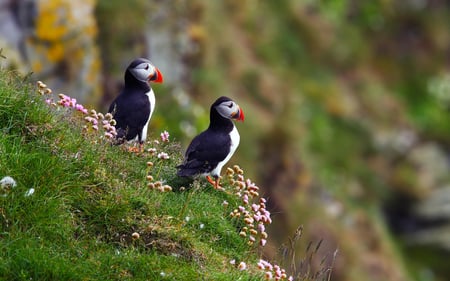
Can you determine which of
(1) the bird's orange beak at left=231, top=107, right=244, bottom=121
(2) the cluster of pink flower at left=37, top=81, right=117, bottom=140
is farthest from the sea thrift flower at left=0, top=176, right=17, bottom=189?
(1) the bird's orange beak at left=231, top=107, right=244, bottom=121

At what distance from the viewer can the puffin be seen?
8023 millimetres

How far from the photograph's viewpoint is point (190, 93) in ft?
58.4

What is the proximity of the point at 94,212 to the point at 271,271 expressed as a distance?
5.08 feet

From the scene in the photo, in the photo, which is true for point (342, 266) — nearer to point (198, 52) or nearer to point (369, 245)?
point (369, 245)

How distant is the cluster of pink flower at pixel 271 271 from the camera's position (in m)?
7.00

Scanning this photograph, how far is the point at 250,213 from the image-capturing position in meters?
7.91

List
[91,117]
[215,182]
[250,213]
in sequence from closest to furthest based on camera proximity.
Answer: [91,117], [250,213], [215,182]

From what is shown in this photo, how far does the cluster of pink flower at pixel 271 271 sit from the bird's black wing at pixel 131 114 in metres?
2.04

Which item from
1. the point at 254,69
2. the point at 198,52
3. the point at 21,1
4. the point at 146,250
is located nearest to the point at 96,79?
the point at 21,1

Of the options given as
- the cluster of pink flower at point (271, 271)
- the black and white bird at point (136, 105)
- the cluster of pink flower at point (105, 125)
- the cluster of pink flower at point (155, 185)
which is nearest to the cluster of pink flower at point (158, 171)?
the cluster of pink flower at point (155, 185)

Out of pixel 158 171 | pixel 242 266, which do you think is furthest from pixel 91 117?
pixel 242 266

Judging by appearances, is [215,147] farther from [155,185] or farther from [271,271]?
[271,271]

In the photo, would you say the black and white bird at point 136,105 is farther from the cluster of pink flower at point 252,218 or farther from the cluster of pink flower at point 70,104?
the cluster of pink flower at point 252,218

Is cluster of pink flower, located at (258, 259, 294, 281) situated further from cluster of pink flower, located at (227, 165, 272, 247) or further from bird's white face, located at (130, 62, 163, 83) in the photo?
bird's white face, located at (130, 62, 163, 83)
